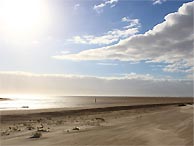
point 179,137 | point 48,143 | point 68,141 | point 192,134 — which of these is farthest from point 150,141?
point 48,143

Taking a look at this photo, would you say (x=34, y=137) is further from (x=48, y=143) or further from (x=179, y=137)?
(x=179, y=137)

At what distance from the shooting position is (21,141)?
13.9 meters

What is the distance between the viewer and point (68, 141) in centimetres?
1323

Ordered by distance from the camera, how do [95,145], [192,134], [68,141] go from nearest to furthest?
[95,145] < [68,141] < [192,134]

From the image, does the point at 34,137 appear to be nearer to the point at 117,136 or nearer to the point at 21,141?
the point at 21,141

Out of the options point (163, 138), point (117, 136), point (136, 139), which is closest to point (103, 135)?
point (117, 136)

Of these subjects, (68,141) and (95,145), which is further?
(68,141)

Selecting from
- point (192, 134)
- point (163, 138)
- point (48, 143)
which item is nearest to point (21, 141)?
point (48, 143)

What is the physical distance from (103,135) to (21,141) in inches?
158

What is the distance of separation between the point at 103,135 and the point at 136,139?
1970 millimetres

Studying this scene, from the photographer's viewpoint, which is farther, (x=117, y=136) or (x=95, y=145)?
(x=117, y=136)

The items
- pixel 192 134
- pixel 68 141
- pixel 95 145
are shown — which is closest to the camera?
pixel 95 145

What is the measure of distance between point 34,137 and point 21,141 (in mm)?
916

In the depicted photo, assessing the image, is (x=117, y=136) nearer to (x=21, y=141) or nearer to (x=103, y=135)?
(x=103, y=135)
